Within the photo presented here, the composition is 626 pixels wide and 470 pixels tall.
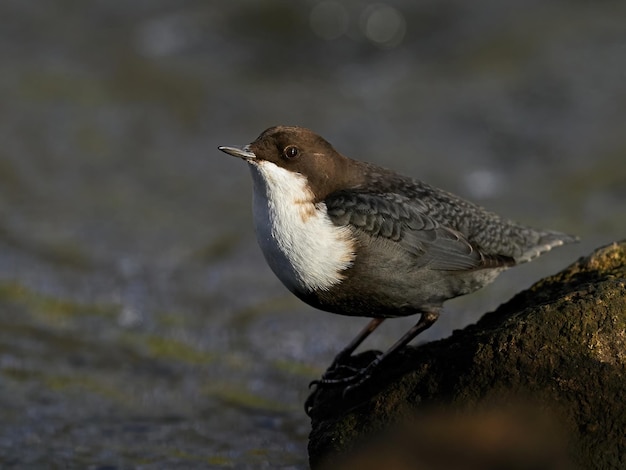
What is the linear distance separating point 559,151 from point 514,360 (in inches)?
290

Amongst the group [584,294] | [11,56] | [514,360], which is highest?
[11,56]

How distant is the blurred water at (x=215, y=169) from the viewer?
6.49 m

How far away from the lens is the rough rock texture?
362cm

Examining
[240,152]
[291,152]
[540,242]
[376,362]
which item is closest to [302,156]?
[291,152]

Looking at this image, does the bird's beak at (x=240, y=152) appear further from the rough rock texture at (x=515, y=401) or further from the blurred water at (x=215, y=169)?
the blurred water at (x=215, y=169)

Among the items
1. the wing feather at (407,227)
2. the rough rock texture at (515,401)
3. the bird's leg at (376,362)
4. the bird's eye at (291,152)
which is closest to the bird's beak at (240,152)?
the bird's eye at (291,152)

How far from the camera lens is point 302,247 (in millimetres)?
4512

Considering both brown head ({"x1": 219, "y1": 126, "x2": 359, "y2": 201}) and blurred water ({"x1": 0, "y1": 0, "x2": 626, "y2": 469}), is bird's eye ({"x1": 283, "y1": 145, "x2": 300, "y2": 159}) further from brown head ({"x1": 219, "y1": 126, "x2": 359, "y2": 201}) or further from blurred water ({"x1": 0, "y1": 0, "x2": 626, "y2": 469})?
blurred water ({"x1": 0, "y1": 0, "x2": 626, "y2": 469})

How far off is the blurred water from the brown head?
1.64 metres

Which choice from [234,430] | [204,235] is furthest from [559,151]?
[234,430]

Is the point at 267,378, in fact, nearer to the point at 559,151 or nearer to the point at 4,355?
the point at 4,355

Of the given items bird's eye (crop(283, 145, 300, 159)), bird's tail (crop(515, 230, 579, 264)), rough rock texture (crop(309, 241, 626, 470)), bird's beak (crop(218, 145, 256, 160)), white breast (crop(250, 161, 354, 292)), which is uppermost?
bird's eye (crop(283, 145, 300, 159))

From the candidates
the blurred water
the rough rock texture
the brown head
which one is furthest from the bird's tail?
the blurred water

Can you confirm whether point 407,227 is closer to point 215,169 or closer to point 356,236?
point 356,236
